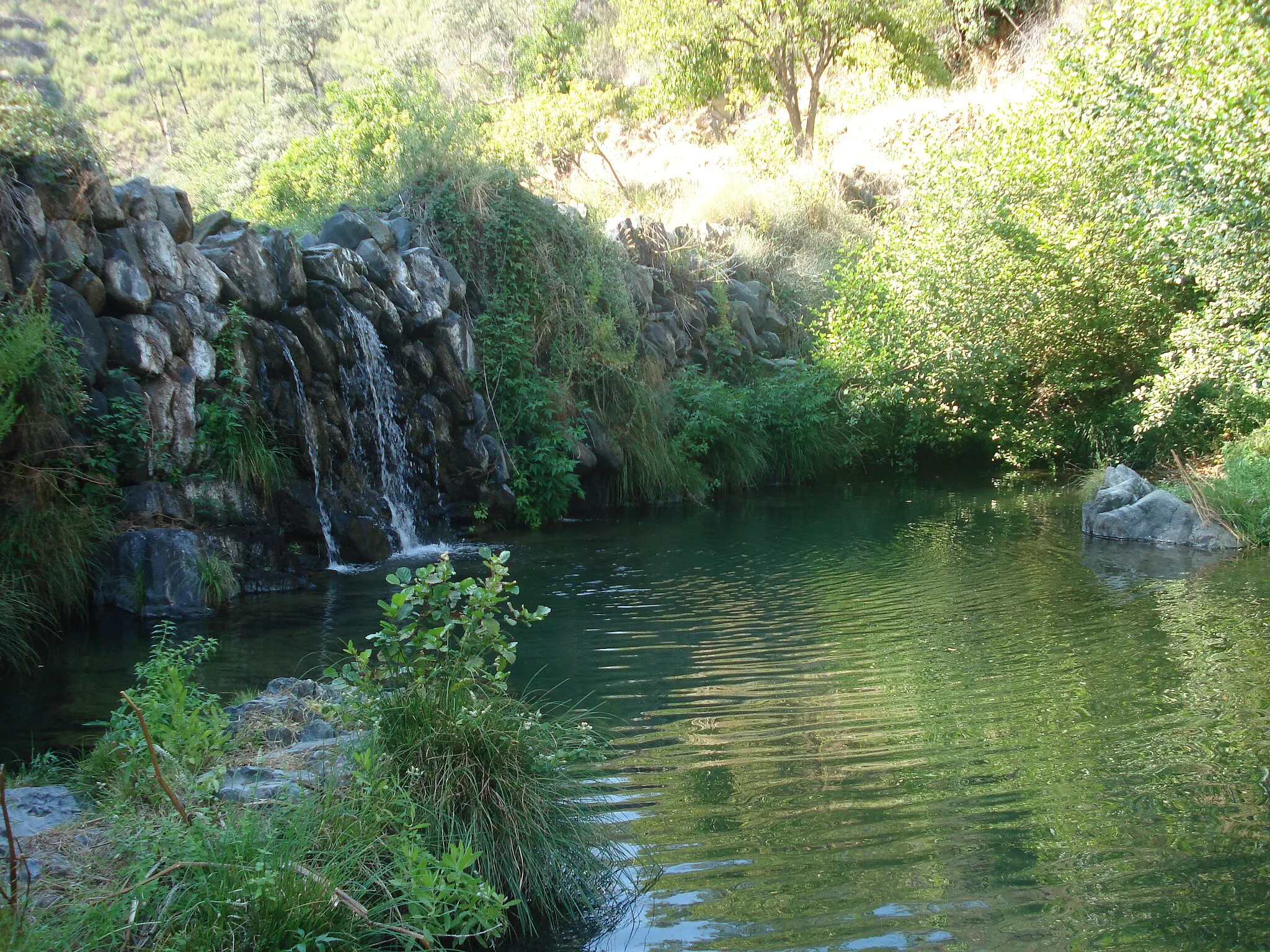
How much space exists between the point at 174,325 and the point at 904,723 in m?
7.57

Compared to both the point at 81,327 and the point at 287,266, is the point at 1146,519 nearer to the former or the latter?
the point at 287,266

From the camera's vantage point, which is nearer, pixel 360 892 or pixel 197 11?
pixel 360 892

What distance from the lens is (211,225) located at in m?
11.9

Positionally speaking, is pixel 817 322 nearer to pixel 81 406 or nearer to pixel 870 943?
pixel 81 406

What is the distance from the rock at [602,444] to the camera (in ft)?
47.8

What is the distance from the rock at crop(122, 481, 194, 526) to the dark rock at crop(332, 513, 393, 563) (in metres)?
1.81

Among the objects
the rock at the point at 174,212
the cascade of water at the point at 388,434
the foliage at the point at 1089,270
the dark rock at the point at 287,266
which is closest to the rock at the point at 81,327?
the rock at the point at 174,212

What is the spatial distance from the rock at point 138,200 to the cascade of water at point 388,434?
2342 millimetres

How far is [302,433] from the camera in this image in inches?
437

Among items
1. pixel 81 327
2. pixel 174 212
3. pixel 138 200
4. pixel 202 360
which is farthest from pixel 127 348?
pixel 174 212

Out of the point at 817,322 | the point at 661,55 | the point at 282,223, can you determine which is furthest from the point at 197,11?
the point at 817,322

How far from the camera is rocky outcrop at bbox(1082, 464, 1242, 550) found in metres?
10.4

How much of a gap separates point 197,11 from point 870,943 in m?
50.7

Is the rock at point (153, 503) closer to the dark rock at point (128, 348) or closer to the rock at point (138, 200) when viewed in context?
the dark rock at point (128, 348)
